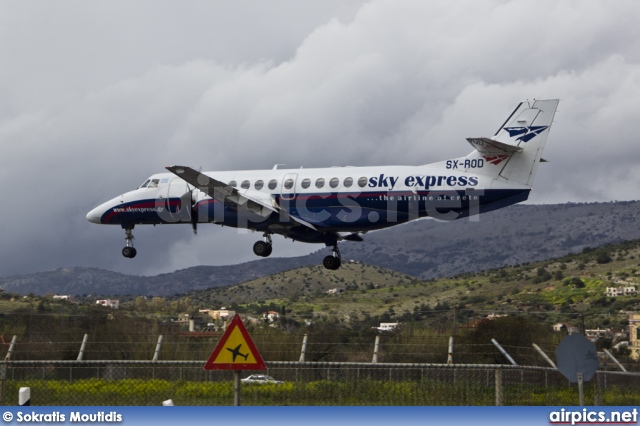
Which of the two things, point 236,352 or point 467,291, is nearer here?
point 236,352

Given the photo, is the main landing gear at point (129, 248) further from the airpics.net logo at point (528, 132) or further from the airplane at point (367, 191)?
the airpics.net logo at point (528, 132)

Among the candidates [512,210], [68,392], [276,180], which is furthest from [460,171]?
[512,210]

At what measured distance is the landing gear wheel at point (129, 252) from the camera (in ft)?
171

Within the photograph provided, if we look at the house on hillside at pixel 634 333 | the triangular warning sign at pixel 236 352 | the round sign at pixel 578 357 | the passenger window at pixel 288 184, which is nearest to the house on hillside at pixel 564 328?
the house on hillside at pixel 634 333

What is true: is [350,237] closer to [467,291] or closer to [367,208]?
[367,208]

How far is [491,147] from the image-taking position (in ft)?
142

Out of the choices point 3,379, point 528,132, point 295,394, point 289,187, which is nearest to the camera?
point 3,379

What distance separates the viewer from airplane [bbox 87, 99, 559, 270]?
A: 43.6m

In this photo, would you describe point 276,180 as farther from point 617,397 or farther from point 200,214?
point 617,397

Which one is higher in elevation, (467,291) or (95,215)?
(95,215)

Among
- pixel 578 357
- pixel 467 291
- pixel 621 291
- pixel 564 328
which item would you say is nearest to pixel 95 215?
pixel 564 328

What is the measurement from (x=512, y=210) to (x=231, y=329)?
388 feet

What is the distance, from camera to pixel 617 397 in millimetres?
30344

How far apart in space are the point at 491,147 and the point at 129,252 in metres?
20.3
